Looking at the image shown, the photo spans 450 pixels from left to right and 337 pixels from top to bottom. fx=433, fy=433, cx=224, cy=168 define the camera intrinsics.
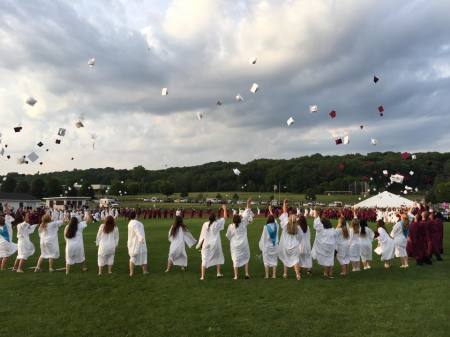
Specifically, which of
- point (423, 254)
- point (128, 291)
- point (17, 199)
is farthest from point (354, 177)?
point (128, 291)

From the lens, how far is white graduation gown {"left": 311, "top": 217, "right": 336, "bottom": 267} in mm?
12484

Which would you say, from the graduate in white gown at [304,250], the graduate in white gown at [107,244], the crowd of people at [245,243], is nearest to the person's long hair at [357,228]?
the crowd of people at [245,243]

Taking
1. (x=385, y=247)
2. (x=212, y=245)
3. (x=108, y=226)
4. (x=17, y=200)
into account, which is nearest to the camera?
(x=212, y=245)

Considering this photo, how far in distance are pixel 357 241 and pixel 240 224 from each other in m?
3.90

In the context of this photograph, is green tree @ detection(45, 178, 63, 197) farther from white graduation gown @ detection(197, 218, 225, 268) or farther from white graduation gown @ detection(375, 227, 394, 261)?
white graduation gown @ detection(375, 227, 394, 261)

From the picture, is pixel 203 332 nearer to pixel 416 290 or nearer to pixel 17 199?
pixel 416 290

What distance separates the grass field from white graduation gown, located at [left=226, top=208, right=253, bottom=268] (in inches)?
23.6

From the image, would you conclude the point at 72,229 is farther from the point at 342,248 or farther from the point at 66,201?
the point at 66,201

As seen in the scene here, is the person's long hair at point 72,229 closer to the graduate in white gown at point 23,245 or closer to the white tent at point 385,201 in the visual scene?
the graduate in white gown at point 23,245

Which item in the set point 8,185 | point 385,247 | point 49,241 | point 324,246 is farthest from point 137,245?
point 8,185

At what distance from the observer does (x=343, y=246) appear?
513 inches

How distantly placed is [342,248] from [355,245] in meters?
0.61

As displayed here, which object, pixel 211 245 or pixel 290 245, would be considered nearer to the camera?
pixel 290 245

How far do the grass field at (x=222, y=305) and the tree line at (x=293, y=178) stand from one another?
216ft
